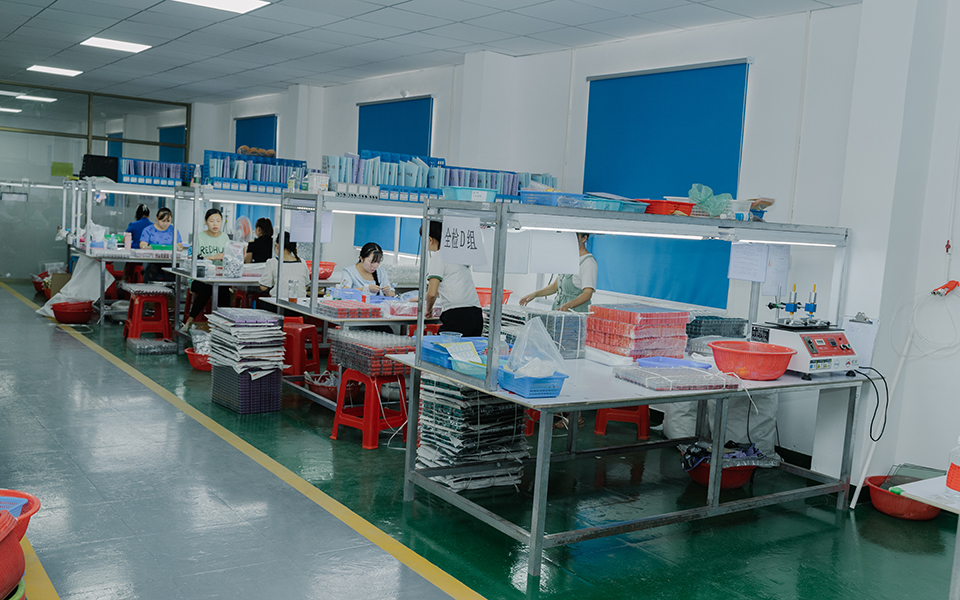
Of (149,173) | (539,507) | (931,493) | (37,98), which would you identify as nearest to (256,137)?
(149,173)

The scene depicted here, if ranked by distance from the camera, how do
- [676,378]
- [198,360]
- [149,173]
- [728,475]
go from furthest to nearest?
1. [149,173]
2. [198,360]
3. [728,475]
4. [676,378]

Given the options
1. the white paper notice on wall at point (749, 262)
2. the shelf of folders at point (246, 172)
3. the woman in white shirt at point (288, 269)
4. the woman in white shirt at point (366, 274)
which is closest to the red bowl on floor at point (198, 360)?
the woman in white shirt at point (288, 269)

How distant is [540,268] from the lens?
12.1ft

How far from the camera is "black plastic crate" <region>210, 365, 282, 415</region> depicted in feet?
19.4

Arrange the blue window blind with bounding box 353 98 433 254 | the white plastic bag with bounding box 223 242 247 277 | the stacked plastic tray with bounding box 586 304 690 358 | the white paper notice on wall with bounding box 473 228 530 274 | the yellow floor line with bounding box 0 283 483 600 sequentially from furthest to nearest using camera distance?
1. the blue window blind with bounding box 353 98 433 254
2. the white plastic bag with bounding box 223 242 247 277
3. the stacked plastic tray with bounding box 586 304 690 358
4. the white paper notice on wall with bounding box 473 228 530 274
5. the yellow floor line with bounding box 0 283 483 600

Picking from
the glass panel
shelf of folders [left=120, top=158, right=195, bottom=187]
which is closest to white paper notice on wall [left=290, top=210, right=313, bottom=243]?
shelf of folders [left=120, top=158, right=195, bottom=187]

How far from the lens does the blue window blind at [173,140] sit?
50.0 ft

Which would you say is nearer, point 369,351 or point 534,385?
point 534,385

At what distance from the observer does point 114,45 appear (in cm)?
973

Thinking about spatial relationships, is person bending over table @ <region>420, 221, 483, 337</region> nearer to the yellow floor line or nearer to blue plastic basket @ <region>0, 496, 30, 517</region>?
the yellow floor line

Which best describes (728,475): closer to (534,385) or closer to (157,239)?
(534,385)

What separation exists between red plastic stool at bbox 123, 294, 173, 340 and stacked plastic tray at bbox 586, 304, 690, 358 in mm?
5411

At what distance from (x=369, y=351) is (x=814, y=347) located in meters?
2.81

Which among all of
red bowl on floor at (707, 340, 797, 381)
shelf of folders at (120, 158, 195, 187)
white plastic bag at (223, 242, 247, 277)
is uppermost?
shelf of folders at (120, 158, 195, 187)
